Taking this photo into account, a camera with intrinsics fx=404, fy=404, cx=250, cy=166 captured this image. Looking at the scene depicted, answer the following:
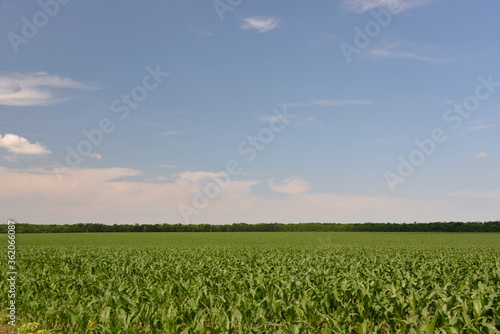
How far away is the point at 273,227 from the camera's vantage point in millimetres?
112500

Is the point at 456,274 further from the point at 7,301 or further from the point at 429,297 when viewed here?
the point at 7,301

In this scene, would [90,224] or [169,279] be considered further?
[90,224]

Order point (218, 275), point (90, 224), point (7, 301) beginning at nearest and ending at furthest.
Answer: point (7, 301) → point (218, 275) → point (90, 224)

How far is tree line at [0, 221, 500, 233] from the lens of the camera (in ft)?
314

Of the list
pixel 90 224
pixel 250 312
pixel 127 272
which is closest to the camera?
pixel 250 312

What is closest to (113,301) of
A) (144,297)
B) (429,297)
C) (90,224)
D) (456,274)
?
(144,297)

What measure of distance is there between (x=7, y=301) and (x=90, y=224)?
3895 inches

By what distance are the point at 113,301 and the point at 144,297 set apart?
3.42 ft

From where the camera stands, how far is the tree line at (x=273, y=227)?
314 ft

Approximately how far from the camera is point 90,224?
10531cm

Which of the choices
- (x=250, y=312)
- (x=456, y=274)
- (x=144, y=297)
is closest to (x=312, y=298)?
(x=250, y=312)

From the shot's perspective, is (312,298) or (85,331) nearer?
(85,331)

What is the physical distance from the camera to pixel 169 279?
47.5ft

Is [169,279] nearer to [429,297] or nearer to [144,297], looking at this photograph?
[144,297]
